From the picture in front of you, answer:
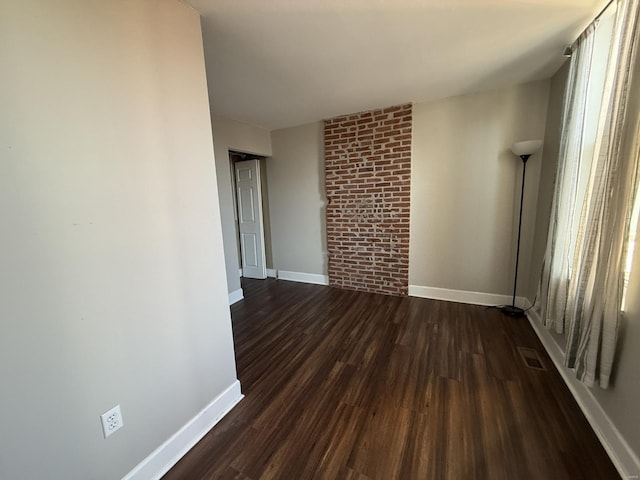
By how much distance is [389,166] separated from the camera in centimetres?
338

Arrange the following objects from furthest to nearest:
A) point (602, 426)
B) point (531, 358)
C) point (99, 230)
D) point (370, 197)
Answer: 1. point (370, 197)
2. point (531, 358)
3. point (602, 426)
4. point (99, 230)

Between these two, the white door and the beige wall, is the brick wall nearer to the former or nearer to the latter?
the white door

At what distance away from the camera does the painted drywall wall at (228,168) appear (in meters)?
3.27

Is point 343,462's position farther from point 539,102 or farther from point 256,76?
point 539,102

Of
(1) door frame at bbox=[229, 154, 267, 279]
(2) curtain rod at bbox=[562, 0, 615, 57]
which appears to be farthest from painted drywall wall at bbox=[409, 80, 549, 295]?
(1) door frame at bbox=[229, 154, 267, 279]

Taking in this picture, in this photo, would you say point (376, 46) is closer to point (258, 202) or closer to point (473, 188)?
point (473, 188)

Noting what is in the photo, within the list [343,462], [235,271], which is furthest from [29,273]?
[235,271]

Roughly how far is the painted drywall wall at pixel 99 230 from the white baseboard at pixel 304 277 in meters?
2.69

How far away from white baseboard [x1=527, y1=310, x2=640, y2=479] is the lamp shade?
1750 mm

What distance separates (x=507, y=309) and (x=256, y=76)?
3.53 metres

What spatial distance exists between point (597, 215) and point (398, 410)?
1621 millimetres

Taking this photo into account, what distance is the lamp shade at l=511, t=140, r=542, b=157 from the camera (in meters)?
2.45

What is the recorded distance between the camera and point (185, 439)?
1.43m

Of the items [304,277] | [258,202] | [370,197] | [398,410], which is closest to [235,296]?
[304,277]
